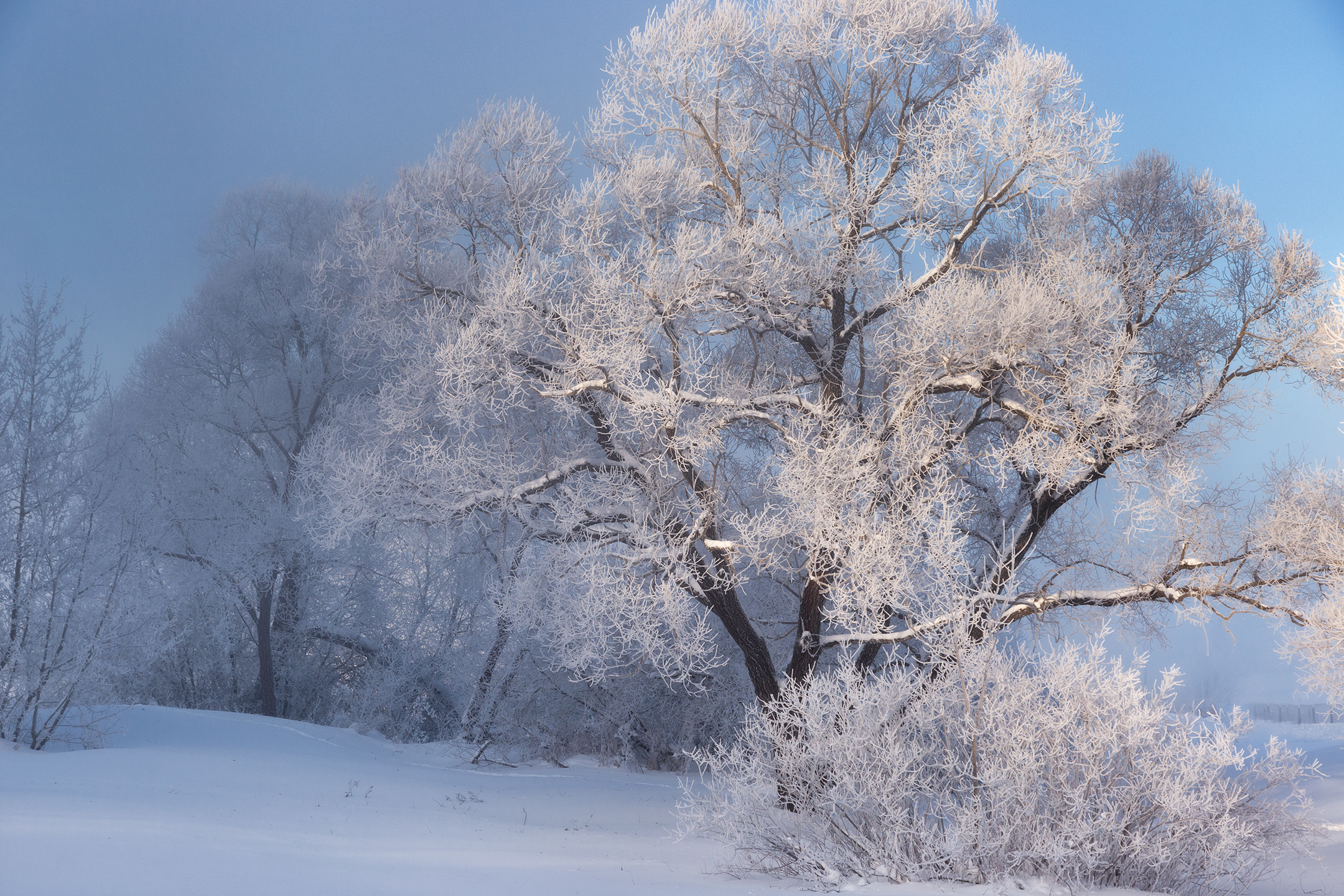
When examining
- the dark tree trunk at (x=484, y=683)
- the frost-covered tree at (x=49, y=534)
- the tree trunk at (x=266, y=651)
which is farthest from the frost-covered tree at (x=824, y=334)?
the tree trunk at (x=266, y=651)

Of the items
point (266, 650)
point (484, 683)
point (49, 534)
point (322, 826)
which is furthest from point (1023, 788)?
point (266, 650)

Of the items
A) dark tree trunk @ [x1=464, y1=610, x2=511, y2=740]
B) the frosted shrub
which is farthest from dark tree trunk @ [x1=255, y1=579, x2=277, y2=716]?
the frosted shrub

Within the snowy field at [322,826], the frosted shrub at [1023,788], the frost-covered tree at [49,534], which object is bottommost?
the snowy field at [322,826]

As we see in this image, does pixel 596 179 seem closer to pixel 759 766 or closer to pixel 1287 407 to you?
pixel 759 766

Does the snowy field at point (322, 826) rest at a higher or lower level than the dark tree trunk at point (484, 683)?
lower

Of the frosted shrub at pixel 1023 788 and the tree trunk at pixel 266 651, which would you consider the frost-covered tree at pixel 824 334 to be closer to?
the frosted shrub at pixel 1023 788

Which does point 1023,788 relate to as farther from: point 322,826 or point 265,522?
point 265,522

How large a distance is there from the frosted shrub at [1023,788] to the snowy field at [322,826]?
24cm

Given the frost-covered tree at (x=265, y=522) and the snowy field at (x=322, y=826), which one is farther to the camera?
the frost-covered tree at (x=265, y=522)

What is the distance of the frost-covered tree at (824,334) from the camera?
783 cm

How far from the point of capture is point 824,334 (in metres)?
10.1

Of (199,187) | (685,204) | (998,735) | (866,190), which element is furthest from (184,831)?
(199,187)

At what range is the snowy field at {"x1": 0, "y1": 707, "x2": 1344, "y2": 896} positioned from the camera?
4.45 metres

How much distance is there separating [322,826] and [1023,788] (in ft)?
15.7
